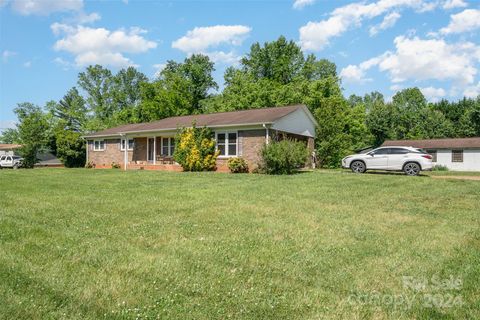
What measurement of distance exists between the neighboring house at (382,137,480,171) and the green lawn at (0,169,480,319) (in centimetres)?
3006

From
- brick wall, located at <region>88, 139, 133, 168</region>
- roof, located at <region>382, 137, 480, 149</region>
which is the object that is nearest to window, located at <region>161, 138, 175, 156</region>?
brick wall, located at <region>88, 139, 133, 168</region>

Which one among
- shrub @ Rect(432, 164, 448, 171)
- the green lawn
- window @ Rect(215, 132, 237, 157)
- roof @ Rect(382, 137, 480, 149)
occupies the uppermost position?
roof @ Rect(382, 137, 480, 149)

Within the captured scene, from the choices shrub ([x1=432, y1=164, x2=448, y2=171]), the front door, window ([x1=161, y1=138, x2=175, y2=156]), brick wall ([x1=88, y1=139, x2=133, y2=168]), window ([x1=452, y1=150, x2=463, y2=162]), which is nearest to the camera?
window ([x1=161, y1=138, x2=175, y2=156])

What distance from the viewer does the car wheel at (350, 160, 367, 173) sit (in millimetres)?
19142

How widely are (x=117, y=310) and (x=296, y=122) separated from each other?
2161 cm

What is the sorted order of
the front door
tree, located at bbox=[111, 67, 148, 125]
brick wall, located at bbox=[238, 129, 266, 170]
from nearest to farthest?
brick wall, located at bbox=[238, 129, 266, 170]
the front door
tree, located at bbox=[111, 67, 148, 125]

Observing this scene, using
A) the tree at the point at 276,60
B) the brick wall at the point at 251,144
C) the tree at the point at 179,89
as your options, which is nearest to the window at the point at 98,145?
the brick wall at the point at 251,144

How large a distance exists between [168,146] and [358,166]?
567 inches

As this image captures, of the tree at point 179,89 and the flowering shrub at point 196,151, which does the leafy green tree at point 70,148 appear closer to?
the flowering shrub at point 196,151

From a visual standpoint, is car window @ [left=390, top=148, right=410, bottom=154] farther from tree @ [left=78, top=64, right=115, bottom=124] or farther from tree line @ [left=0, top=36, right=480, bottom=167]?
tree @ [left=78, top=64, right=115, bottom=124]

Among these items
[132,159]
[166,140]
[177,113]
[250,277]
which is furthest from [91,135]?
[250,277]

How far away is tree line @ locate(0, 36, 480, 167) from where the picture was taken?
1453 inches

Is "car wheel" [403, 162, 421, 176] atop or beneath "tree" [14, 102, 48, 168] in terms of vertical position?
beneath

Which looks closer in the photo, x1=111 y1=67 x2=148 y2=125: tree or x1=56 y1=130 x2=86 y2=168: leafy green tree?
x1=56 y1=130 x2=86 y2=168: leafy green tree
